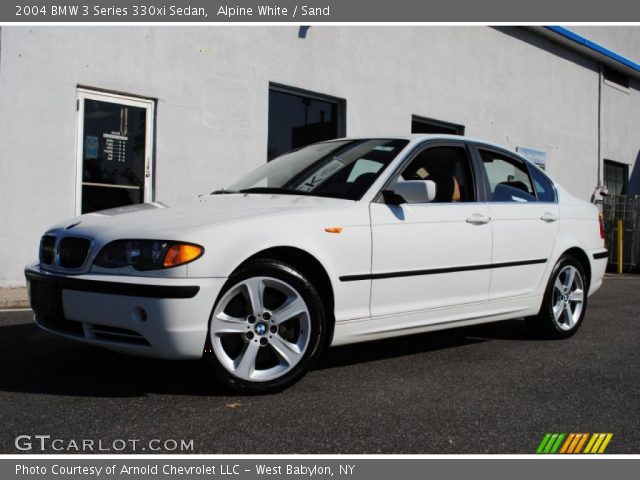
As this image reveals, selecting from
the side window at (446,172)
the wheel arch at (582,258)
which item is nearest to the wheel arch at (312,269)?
the side window at (446,172)

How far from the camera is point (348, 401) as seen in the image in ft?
11.8

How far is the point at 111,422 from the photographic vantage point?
10.3 ft

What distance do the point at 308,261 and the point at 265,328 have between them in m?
0.47

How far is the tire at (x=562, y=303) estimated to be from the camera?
219 inches

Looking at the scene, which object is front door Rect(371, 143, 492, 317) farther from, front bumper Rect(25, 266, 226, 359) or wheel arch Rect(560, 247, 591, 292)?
wheel arch Rect(560, 247, 591, 292)

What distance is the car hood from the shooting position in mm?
3561

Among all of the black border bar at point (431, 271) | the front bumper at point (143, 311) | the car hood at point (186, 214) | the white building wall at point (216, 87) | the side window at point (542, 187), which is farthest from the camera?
the white building wall at point (216, 87)

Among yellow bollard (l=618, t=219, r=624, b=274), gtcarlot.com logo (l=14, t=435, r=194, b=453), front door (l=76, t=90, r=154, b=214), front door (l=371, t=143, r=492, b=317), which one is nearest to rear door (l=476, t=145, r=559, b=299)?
front door (l=371, t=143, r=492, b=317)

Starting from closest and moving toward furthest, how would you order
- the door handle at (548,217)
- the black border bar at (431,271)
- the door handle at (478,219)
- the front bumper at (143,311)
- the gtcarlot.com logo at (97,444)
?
the gtcarlot.com logo at (97,444), the front bumper at (143,311), the black border bar at (431,271), the door handle at (478,219), the door handle at (548,217)

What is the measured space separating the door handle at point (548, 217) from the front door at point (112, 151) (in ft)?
17.6

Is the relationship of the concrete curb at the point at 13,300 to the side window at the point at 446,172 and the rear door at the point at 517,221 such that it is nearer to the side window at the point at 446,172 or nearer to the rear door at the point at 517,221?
the side window at the point at 446,172

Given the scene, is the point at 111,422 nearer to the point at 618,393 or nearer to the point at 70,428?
the point at 70,428

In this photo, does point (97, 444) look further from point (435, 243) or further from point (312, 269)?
point (435, 243)
